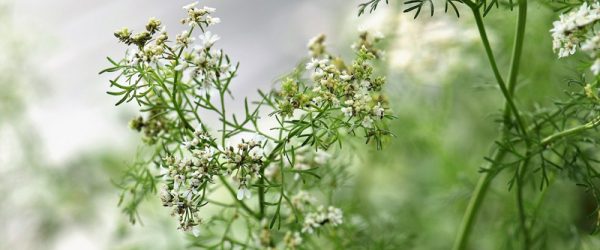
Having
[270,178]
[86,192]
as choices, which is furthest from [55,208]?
[270,178]

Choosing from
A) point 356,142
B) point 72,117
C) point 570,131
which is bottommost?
point 570,131

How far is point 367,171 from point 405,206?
0.13 m

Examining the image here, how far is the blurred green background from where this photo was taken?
1.30 m

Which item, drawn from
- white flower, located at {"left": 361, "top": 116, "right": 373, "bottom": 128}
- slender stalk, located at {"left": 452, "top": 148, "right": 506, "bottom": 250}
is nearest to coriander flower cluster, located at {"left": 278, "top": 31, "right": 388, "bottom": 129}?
white flower, located at {"left": 361, "top": 116, "right": 373, "bottom": 128}

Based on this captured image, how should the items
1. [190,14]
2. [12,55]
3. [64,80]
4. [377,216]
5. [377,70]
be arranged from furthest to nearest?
[64,80] → [12,55] → [377,70] → [377,216] → [190,14]

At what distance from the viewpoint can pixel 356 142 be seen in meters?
1.41

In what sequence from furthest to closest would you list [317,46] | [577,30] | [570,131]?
1. [317,46]
2. [570,131]
3. [577,30]

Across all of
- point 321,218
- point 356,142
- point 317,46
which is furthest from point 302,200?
point 356,142

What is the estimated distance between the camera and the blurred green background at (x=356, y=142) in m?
1.30

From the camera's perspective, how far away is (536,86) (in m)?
1.37

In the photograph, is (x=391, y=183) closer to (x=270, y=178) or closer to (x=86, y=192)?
(x=86, y=192)

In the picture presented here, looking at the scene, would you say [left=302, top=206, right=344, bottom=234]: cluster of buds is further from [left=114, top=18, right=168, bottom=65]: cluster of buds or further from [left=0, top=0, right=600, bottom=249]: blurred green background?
[left=114, top=18, right=168, bottom=65]: cluster of buds

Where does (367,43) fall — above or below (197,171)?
above

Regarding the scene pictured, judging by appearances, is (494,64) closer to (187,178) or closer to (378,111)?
(378,111)
